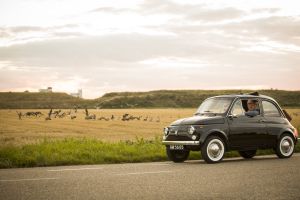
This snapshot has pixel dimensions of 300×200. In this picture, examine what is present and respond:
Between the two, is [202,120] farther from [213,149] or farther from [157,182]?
[157,182]

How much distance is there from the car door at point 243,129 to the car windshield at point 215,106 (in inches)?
8.3

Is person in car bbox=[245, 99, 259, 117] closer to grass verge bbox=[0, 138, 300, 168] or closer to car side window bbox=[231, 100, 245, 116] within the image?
car side window bbox=[231, 100, 245, 116]

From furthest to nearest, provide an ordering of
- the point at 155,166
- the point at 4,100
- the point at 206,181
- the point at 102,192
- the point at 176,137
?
the point at 4,100 < the point at 176,137 < the point at 155,166 < the point at 206,181 < the point at 102,192

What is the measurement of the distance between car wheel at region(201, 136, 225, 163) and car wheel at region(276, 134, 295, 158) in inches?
92.7

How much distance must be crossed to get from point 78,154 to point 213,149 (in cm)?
385

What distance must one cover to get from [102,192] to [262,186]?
2905 millimetres

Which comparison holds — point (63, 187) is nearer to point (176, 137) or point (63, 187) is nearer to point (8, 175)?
point (8, 175)

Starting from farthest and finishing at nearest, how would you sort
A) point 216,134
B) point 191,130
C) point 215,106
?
point 215,106 < point 216,134 < point 191,130

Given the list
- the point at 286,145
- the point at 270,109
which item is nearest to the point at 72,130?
the point at 270,109

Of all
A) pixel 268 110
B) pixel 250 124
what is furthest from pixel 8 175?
pixel 268 110

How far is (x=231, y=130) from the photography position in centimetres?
1488

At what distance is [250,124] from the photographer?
15430mm

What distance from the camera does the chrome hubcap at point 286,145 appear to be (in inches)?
635

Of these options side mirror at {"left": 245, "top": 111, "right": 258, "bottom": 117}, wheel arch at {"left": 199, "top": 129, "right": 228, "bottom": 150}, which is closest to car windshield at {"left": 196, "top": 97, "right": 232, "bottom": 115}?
side mirror at {"left": 245, "top": 111, "right": 258, "bottom": 117}
